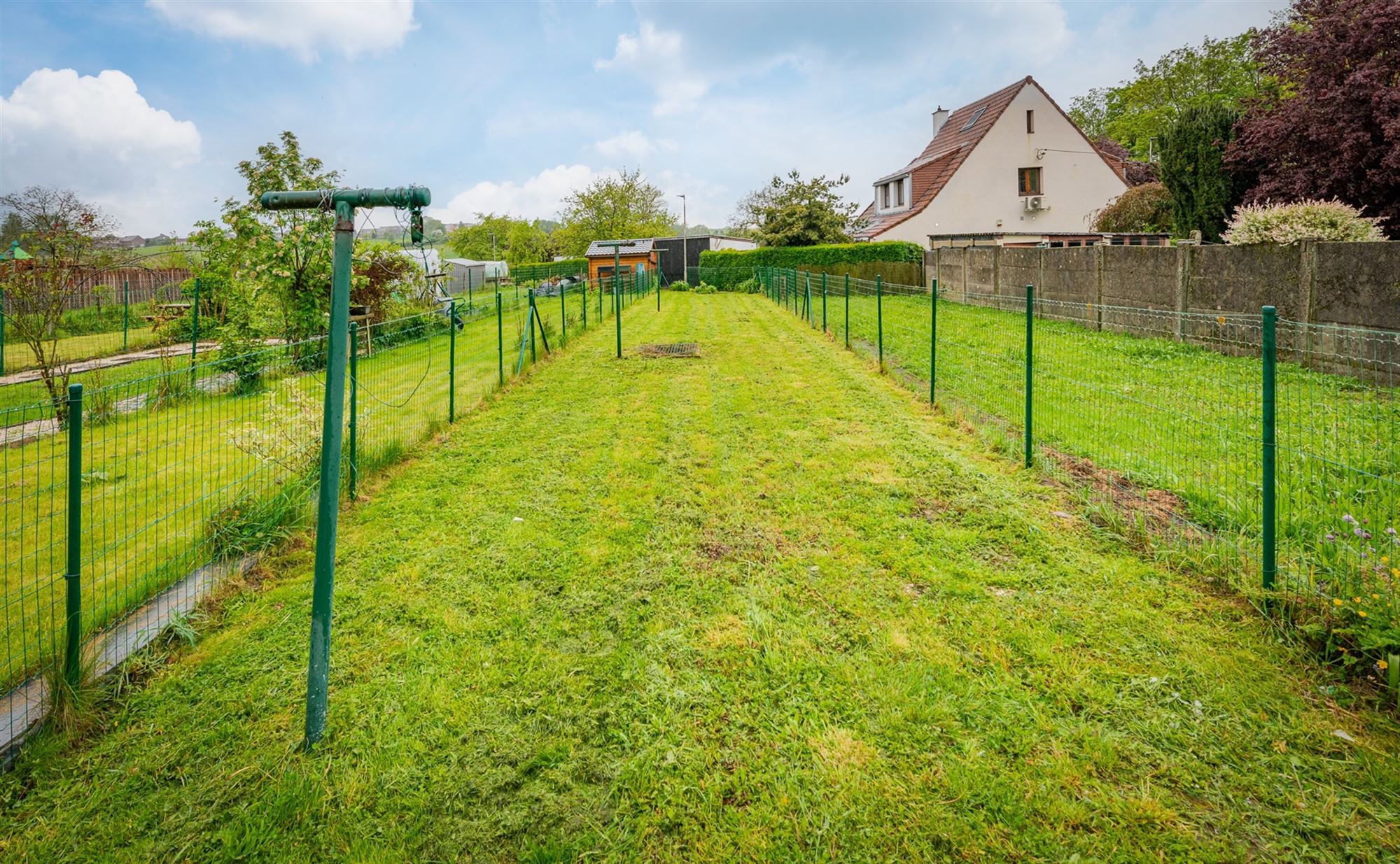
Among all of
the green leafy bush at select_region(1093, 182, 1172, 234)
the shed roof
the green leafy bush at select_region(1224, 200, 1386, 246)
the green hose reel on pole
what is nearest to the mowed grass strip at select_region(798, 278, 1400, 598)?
the green leafy bush at select_region(1224, 200, 1386, 246)

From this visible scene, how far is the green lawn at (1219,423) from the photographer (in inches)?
144

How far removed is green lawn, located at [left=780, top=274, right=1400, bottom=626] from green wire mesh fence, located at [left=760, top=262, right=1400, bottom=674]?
19 mm

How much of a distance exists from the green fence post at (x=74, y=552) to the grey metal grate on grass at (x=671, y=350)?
1010cm

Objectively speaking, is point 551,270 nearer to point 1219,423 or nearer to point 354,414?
point 354,414

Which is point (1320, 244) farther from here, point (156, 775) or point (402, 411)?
point (156, 775)

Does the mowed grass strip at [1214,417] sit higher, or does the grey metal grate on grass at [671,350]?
the grey metal grate on grass at [671,350]

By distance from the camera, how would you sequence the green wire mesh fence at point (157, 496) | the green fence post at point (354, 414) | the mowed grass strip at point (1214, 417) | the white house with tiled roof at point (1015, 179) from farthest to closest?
the white house with tiled roof at point (1015, 179)
the green fence post at point (354, 414)
the mowed grass strip at point (1214, 417)
the green wire mesh fence at point (157, 496)

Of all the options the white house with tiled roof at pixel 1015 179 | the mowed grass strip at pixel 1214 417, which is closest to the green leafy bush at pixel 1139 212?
the white house with tiled roof at pixel 1015 179

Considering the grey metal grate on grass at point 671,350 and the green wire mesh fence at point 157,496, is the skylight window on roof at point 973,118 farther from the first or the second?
the green wire mesh fence at point 157,496

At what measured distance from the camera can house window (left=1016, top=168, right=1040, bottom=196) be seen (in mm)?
29938

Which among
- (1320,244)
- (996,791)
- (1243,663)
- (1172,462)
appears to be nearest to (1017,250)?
(1320,244)

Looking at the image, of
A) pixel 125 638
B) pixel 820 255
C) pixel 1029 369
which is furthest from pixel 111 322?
pixel 820 255

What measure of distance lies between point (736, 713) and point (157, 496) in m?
3.31

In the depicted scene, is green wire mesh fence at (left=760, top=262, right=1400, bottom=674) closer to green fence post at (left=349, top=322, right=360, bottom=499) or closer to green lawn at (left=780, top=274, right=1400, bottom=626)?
green lawn at (left=780, top=274, right=1400, bottom=626)
